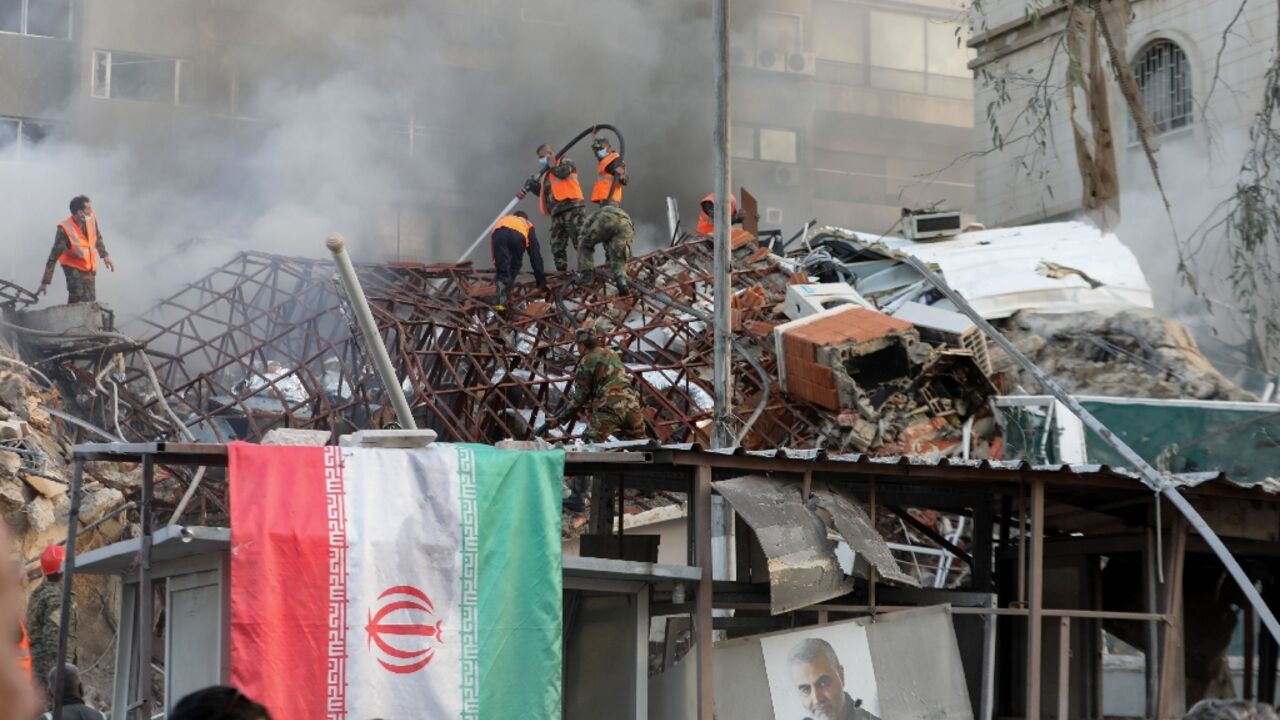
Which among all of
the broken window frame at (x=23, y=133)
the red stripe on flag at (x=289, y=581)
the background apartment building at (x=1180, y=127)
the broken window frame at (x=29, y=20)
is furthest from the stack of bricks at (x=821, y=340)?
the broken window frame at (x=29, y=20)

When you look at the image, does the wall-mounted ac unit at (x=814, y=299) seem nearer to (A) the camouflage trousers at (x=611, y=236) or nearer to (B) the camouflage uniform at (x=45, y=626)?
(A) the camouflage trousers at (x=611, y=236)

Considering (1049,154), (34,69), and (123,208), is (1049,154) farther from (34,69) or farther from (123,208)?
(34,69)

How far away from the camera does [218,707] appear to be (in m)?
2.79

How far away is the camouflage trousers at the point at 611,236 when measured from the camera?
16766 mm

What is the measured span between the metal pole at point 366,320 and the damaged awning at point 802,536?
1984 millimetres

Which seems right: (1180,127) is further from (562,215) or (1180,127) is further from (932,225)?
(562,215)

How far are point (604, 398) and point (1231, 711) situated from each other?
972 centimetres

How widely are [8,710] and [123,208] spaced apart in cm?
2654

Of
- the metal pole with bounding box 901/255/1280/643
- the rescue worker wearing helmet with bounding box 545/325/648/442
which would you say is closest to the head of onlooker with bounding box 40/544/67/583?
the rescue worker wearing helmet with bounding box 545/325/648/442

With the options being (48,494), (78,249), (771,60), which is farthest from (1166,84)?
(48,494)

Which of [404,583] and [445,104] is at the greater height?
[445,104]

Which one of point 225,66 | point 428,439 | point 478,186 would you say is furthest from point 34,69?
point 428,439

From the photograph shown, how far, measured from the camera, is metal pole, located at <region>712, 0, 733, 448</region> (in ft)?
42.9

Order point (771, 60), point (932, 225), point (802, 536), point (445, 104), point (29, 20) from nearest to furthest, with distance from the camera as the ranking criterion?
1. point (802, 536)
2. point (932, 225)
3. point (29, 20)
4. point (445, 104)
5. point (771, 60)
